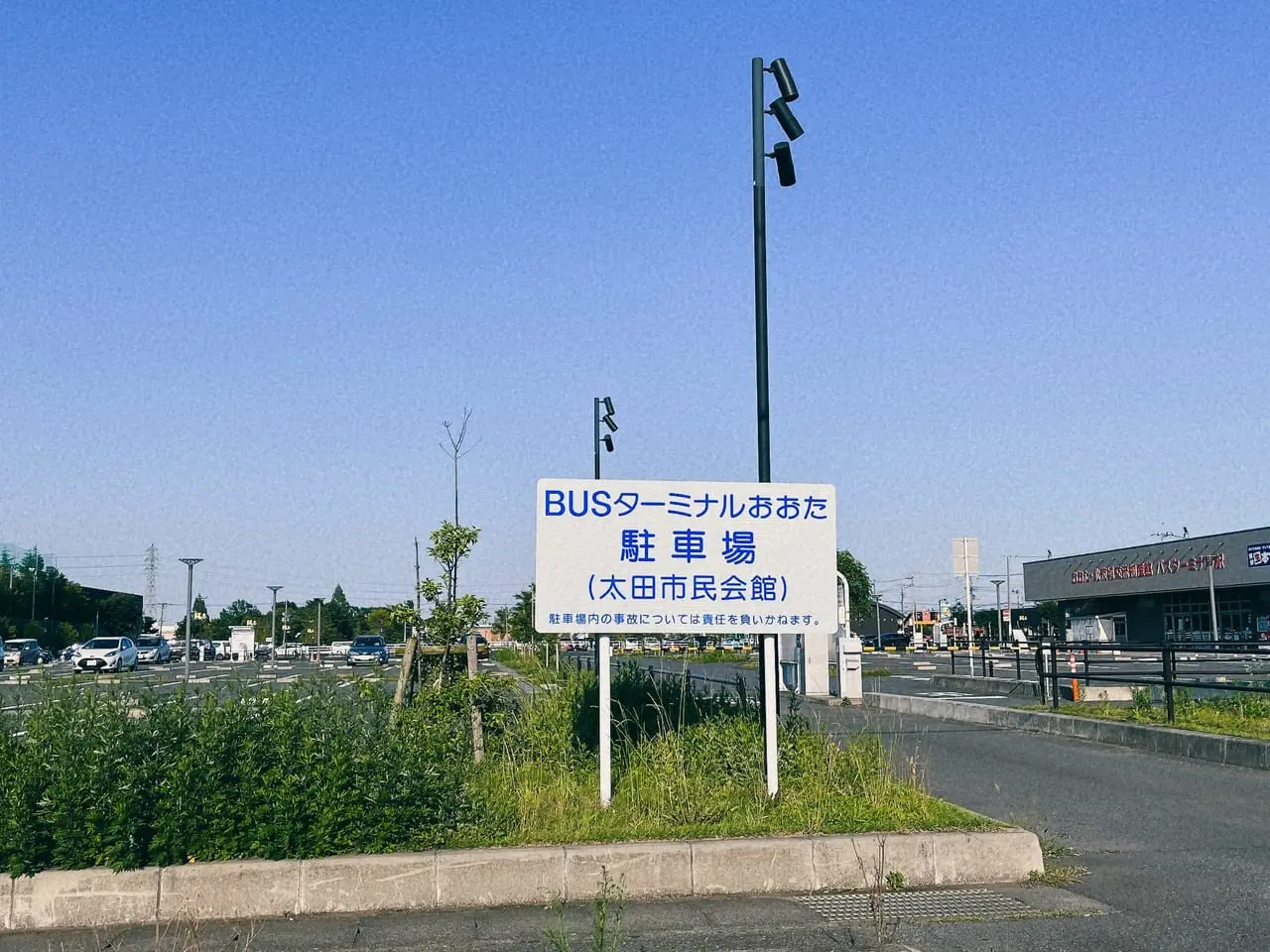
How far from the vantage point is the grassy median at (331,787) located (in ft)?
21.9

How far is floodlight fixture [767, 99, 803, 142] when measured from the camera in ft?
33.3

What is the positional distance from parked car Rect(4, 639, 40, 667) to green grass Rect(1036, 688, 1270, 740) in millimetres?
47296

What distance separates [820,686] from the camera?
24703 millimetres

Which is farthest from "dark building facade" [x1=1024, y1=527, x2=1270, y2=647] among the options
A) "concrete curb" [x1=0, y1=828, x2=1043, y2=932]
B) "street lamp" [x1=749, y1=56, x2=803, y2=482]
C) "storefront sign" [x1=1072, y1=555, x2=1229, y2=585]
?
"concrete curb" [x1=0, y1=828, x2=1043, y2=932]

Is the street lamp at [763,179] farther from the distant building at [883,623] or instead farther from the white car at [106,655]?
the distant building at [883,623]

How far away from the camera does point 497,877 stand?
22.5 ft

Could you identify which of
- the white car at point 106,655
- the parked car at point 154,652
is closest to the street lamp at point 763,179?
the white car at point 106,655

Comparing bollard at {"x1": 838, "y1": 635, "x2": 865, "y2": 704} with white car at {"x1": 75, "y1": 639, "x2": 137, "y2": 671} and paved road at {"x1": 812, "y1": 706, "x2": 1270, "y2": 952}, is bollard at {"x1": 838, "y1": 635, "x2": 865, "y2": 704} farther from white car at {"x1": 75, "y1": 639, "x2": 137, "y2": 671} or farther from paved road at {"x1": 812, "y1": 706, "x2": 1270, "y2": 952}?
white car at {"x1": 75, "y1": 639, "x2": 137, "y2": 671}

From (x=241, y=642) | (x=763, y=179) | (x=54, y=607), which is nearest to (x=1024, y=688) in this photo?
(x=763, y=179)

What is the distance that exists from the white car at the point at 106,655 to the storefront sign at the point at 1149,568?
49.7 metres

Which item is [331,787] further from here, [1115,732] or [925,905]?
[1115,732]

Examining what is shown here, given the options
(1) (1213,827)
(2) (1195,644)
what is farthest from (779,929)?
(2) (1195,644)

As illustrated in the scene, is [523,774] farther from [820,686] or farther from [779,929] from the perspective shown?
[820,686]

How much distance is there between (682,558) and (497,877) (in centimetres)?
278
